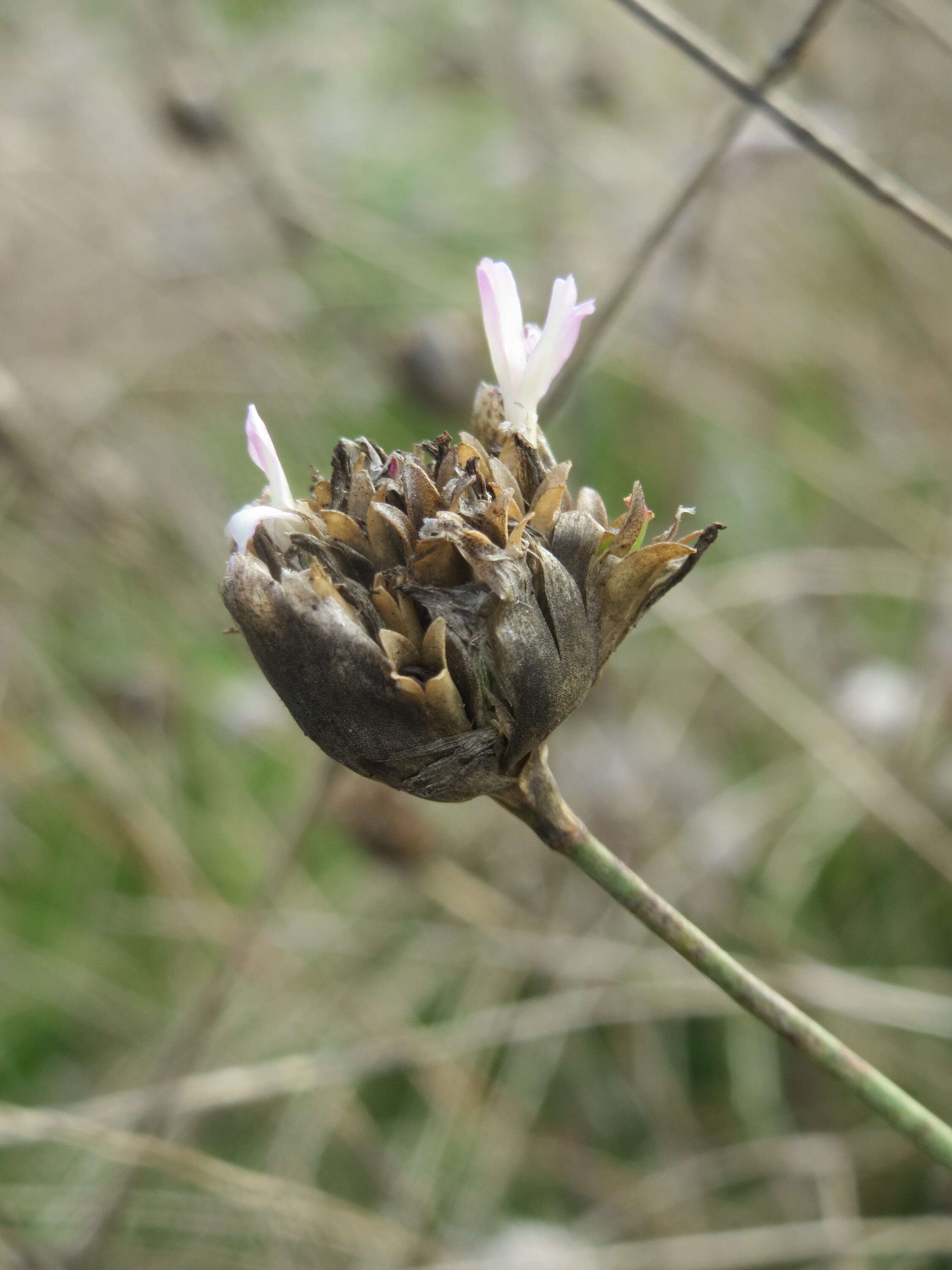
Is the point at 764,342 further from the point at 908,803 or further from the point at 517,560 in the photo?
Result: the point at 517,560

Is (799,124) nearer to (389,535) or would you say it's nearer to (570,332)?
(570,332)

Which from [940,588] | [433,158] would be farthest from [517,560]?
[433,158]

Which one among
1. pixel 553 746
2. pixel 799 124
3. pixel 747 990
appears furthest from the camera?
pixel 553 746

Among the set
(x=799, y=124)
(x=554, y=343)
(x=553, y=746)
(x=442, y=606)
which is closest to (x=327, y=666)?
(x=442, y=606)

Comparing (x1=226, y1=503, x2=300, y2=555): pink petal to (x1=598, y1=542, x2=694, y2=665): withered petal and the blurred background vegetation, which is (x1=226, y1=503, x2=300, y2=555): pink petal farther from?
the blurred background vegetation

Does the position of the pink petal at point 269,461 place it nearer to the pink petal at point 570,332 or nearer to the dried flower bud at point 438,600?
the dried flower bud at point 438,600

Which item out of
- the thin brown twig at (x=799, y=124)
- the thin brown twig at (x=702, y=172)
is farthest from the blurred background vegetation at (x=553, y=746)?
the thin brown twig at (x=799, y=124)
